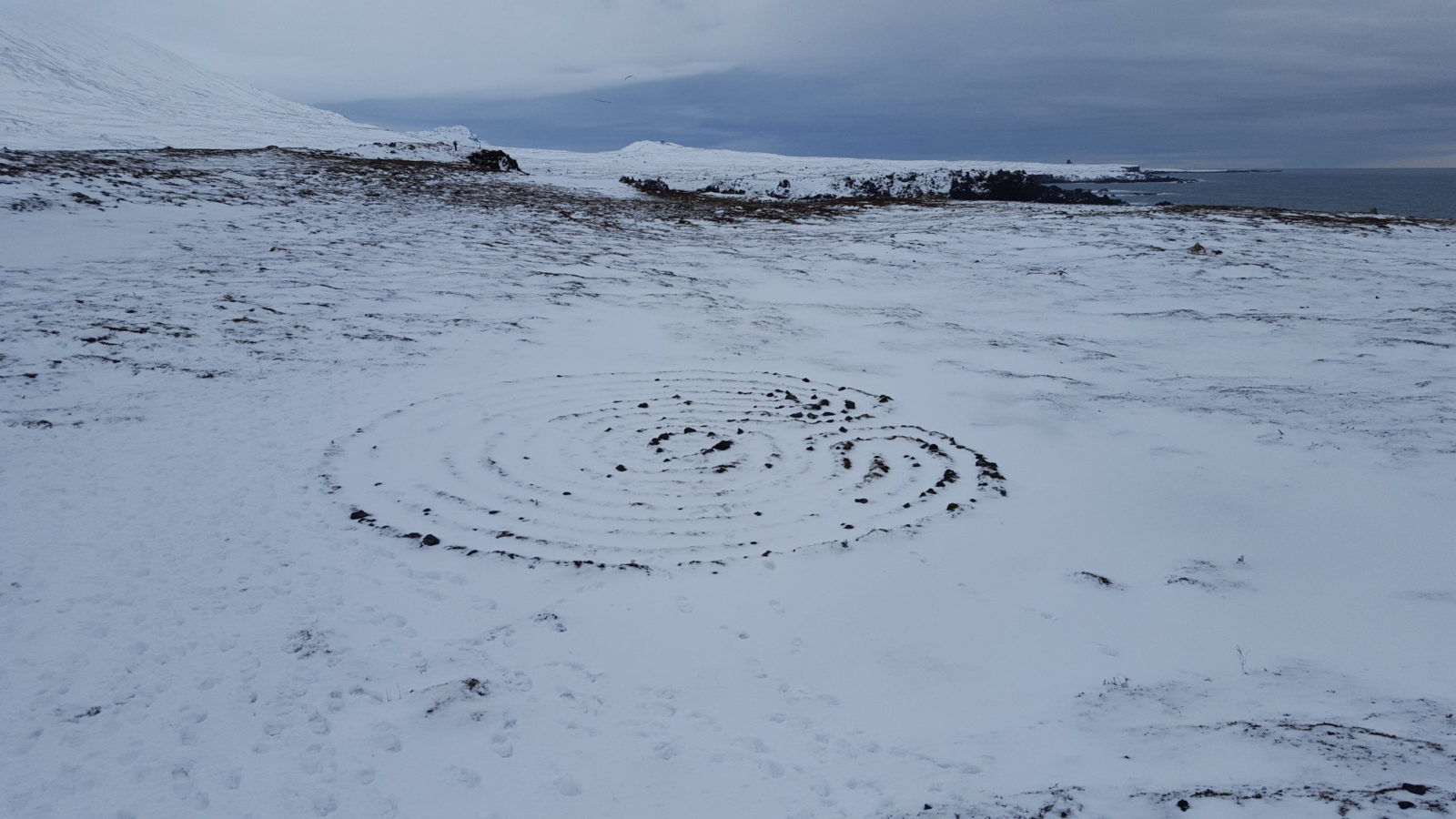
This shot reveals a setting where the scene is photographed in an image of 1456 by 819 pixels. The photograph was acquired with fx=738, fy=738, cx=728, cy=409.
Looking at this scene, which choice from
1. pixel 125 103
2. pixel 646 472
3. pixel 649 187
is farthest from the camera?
pixel 125 103

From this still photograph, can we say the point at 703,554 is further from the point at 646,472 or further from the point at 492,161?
the point at 492,161

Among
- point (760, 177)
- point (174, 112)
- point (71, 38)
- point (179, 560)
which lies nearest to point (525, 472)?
point (179, 560)

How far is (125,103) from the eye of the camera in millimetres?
55688

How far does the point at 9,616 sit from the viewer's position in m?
4.72

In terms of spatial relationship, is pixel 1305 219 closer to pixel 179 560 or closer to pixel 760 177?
pixel 179 560

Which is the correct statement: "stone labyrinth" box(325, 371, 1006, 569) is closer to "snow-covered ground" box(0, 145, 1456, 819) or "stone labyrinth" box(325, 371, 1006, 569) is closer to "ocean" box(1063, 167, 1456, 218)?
"snow-covered ground" box(0, 145, 1456, 819)

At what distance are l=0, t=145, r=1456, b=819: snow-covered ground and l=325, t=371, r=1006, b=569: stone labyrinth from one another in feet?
0.18

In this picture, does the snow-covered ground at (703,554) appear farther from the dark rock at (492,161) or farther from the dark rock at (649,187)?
the dark rock at (492,161)

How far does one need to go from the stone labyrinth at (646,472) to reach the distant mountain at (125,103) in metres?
30.3

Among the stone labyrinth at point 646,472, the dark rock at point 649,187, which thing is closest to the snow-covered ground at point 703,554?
the stone labyrinth at point 646,472

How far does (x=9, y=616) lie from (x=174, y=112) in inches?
2558

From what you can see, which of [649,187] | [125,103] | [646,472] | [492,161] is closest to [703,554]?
[646,472]

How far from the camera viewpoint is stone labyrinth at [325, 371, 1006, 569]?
6.18m

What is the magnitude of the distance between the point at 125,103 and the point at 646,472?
69907 millimetres
